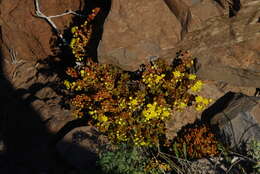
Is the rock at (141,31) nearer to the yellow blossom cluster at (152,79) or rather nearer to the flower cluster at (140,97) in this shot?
the flower cluster at (140,97)

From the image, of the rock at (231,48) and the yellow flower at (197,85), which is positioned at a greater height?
the rock at (231,48)

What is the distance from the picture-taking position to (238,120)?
6223 millimetres

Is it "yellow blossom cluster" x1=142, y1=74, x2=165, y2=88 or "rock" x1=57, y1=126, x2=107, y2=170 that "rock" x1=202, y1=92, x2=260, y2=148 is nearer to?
"yellow blossom cluster" x1=142, y1=74, x2=165, y2=88

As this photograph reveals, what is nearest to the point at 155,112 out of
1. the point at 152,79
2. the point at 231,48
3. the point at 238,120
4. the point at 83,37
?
the point at 152,79

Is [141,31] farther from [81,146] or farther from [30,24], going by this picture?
[30,24]

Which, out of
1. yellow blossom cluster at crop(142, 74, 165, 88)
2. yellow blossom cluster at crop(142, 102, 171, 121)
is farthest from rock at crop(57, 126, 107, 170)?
yellow blossom cluster at crop(142, 74, 165, 88)

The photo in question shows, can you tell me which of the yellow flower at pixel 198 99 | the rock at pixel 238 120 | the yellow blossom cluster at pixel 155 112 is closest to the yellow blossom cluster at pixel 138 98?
the yellow blossom cluster at pixel 155 112

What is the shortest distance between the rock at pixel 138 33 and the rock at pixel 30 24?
220 cm

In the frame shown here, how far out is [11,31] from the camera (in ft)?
32.9

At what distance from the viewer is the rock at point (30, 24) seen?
9.44 metres

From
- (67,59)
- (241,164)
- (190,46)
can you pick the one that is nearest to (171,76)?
(190,46)

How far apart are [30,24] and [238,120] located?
6155 mm

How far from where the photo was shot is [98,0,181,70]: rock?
727 centimetres

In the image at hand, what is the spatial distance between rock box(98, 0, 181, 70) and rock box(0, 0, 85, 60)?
2199 mm
